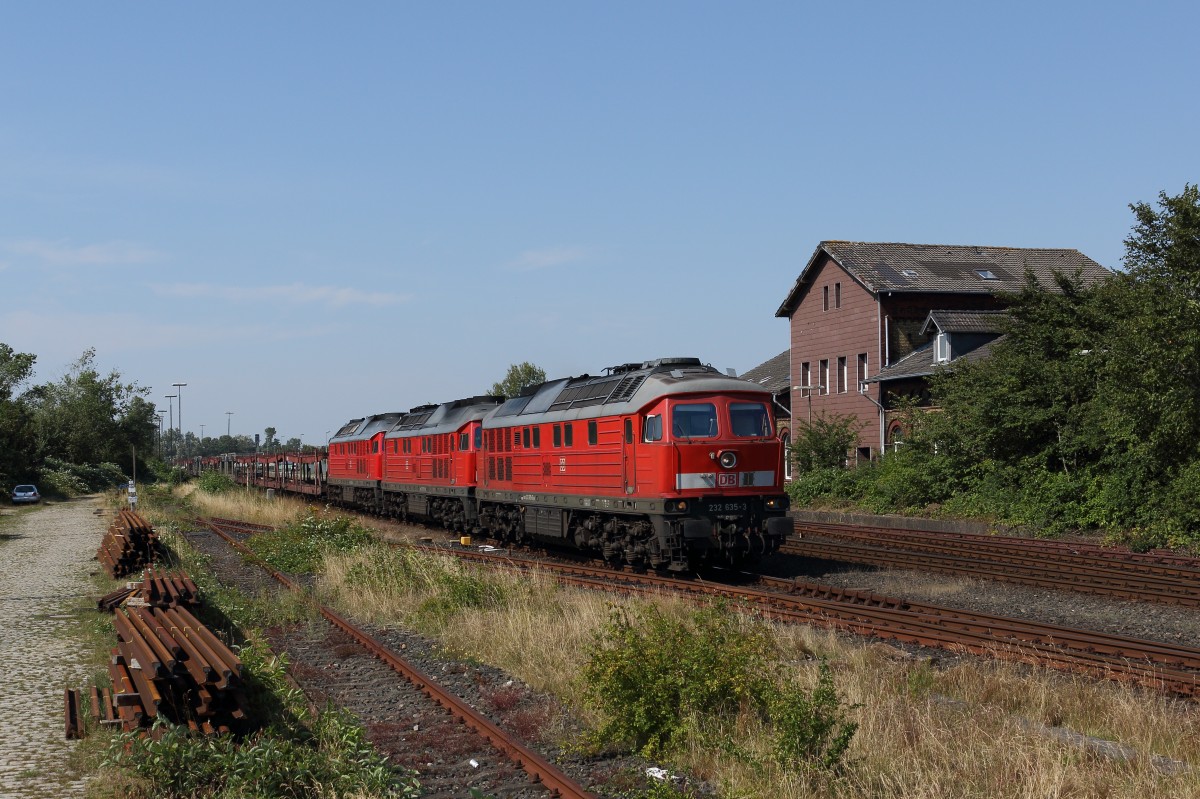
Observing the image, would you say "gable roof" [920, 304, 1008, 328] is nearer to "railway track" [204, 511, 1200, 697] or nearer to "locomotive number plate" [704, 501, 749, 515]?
"locomotive number plate" [704, 501, 749, 515]

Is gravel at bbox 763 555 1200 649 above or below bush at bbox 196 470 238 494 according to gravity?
below

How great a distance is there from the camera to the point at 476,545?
1100 inches

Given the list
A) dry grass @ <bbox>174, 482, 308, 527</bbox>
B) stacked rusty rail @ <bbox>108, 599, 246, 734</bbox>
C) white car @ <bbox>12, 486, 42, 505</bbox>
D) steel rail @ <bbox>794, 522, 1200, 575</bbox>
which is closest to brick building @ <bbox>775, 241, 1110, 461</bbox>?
steel rail @ <bbox>794, 522, 1200, 575</bbox>

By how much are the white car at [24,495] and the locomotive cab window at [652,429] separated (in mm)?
47675

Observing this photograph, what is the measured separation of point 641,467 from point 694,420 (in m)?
1.21

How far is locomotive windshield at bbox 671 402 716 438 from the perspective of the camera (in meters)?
18.0

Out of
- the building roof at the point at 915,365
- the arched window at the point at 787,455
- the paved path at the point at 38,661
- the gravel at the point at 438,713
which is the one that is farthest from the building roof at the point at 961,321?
the gravel at the point at 438,713

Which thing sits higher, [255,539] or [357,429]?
[357,429]

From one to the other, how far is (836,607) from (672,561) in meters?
4.76

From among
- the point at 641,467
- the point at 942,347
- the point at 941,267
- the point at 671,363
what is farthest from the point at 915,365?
the point at 641,467

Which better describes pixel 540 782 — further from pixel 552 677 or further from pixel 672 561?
pixel 672 561

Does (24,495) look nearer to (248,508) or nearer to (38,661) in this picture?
(248,508)

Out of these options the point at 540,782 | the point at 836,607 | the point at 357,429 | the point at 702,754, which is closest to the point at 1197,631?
the point at 836,607

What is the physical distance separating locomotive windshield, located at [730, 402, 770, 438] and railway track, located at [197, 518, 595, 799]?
7.04m
